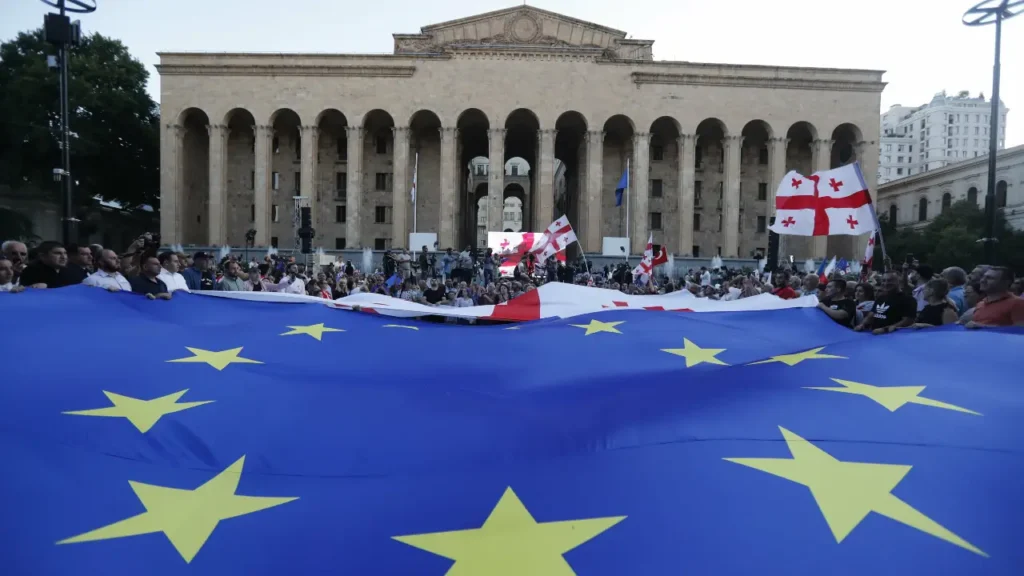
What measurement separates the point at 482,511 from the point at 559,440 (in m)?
0.62

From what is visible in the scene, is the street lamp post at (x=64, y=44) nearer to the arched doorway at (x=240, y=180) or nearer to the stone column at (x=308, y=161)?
the stone column at (x=308, y=161)

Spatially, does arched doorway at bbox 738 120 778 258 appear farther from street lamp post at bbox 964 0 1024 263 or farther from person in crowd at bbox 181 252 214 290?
person in crowd at bbox 181 252 214 290

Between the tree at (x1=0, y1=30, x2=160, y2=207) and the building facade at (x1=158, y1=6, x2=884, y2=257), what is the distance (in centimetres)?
445

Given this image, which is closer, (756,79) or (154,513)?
(154,513)

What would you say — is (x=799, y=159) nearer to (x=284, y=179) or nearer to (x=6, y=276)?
(x=284, y=179)

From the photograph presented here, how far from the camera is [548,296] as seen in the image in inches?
370

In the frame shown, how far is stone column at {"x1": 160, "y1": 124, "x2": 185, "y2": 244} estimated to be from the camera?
129ft

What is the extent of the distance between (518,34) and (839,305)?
3613cm

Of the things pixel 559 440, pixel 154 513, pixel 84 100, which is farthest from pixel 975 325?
pixel 84 100

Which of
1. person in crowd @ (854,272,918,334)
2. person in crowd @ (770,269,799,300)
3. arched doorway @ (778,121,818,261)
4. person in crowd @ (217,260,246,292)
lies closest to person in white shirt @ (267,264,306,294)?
person in crowd @ (217,260,246,292)

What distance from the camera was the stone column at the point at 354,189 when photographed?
3945cm

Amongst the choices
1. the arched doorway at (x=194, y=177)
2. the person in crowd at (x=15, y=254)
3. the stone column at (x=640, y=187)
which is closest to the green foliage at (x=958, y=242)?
the stone column at (x=640, y=187)

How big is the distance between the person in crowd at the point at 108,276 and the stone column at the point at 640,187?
35023 millimetres

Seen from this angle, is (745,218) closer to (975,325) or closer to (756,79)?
(756,79)
